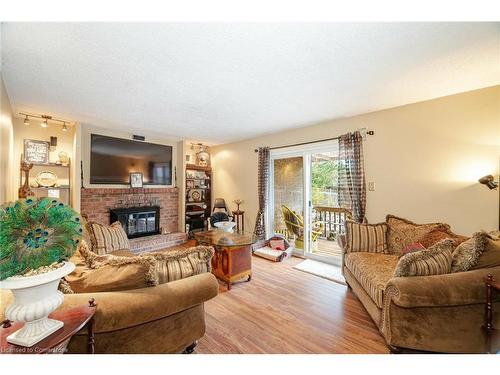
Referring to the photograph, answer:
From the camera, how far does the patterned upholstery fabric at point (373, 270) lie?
182cm

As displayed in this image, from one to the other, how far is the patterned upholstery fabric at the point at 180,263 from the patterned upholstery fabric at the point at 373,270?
1473 millimetres

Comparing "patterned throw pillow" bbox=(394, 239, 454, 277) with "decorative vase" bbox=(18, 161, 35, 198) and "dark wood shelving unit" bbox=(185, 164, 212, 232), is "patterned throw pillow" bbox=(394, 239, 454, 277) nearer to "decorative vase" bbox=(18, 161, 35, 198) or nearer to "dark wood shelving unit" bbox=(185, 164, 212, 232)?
"dark wood shelving unit" bbox=(185, 164, 212, 232)

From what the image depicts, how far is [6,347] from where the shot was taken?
2.81 ft

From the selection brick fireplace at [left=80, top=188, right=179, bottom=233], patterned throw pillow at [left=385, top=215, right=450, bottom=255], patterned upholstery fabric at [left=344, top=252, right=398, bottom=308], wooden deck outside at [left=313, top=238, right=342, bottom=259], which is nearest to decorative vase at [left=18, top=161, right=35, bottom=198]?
brick fireplace at [left=80, top=188, right=179, bottom=233]

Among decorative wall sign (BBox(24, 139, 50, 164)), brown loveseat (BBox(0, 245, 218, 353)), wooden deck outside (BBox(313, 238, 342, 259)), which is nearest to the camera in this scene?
brown loveseat (BBox(0, 245, 218, 353))

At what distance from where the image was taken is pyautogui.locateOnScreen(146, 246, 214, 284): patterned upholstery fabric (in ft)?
4.86

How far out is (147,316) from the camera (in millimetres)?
1238

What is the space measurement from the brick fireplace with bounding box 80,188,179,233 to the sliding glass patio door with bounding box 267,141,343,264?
2359mm

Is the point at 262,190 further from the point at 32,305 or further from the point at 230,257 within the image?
the point at 32,305

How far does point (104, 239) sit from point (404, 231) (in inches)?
148

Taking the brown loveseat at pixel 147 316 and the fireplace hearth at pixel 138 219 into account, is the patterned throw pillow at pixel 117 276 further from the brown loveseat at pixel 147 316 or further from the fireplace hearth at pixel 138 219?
the fireplace hearth at pixel 138 219

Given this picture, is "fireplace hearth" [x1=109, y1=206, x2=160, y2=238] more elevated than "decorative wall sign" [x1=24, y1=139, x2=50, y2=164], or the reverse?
"decorative wall sign" [x1=24, y1=139, x2=50, y2=164]
